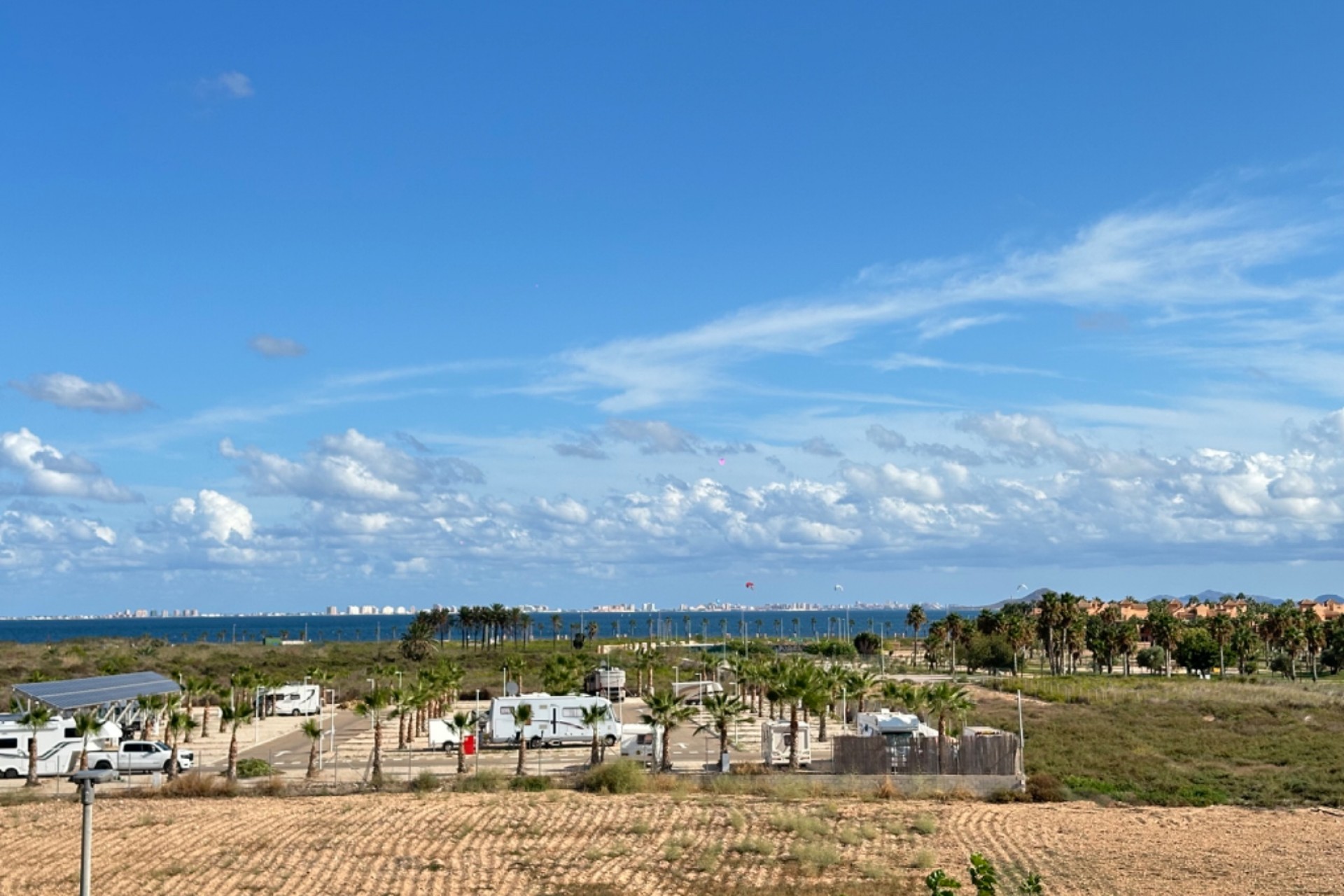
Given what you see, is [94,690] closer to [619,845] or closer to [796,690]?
[796,690]

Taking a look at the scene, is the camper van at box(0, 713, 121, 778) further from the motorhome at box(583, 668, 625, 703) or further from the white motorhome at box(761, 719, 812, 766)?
the motorhome at box(583, 668, 625, 703)

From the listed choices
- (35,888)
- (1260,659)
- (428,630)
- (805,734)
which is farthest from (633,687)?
(1260,659)

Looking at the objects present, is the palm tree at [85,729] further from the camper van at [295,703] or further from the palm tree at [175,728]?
the camper van at [295,703]

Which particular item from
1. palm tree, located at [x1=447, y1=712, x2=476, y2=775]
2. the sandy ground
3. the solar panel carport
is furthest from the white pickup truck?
palm tree, located at [x1=447, y1=712, x2=476, y2=775]

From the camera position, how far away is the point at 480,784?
39500 mm

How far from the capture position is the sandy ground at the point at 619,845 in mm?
25984

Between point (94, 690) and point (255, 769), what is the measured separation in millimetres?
7874

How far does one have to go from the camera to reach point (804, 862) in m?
27.6

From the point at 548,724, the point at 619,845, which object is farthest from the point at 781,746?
the point at 619,845

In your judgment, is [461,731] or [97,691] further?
[97,691]

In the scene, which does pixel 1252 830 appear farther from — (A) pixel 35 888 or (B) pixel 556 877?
(A) pixel 35 888

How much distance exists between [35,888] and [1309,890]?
26279 millimetres

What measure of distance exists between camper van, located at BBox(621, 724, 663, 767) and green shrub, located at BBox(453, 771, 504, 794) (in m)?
5.67

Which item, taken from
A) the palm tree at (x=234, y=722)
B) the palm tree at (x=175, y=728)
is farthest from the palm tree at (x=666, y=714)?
the palm tree at (x=175, y=728)
